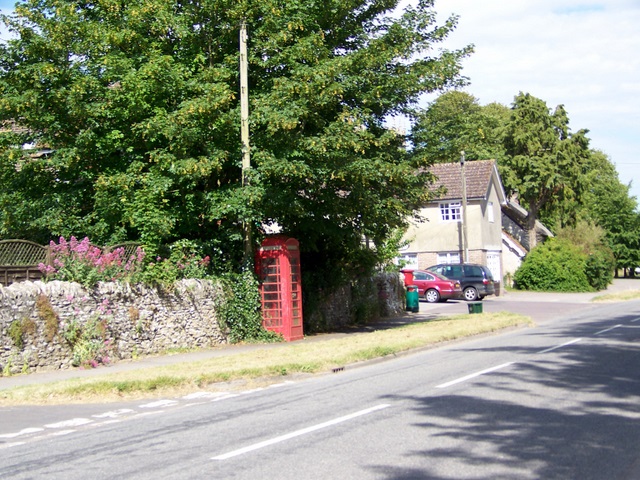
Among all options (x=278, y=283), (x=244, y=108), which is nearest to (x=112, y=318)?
(x=278, y=283)

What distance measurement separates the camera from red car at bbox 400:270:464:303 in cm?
3909

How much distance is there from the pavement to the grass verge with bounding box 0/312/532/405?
78 cm

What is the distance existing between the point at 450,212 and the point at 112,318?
3534 cm

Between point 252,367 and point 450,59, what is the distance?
39.0 feet

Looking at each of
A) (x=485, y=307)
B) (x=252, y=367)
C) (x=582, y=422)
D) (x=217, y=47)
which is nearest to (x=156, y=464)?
(x=582, y=422)

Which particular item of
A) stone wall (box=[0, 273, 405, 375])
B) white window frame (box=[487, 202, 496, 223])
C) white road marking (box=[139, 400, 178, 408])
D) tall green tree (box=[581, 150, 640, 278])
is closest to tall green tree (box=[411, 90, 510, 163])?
stone wall (box=[0, 273, 405, 375])

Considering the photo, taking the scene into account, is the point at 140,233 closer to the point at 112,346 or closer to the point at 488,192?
the point at 112,346

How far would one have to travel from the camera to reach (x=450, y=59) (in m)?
22.4

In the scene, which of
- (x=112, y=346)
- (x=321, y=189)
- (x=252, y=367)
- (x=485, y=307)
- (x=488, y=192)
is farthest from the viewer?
(x=488, y=192)

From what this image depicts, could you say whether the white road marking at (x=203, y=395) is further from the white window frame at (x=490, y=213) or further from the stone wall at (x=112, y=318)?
the white window frame at (x=490, y=213)

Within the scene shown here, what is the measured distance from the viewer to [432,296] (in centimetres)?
3975

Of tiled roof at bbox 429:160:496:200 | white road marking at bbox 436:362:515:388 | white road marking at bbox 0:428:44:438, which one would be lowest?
white road marking at bbox 0:428:44:438

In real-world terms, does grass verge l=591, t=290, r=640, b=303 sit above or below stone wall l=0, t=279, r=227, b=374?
below

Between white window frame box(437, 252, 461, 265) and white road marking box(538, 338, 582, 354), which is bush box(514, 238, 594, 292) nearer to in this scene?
white window frame box(437, 252, 461, 265)
